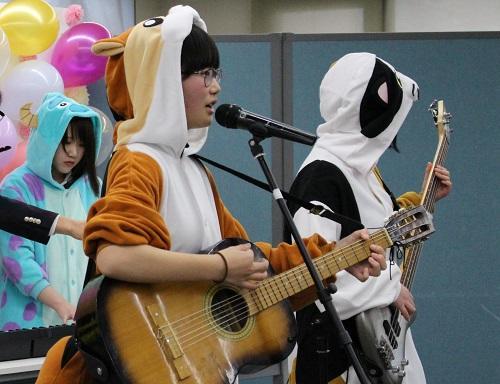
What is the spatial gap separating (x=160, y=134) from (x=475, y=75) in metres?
2.28

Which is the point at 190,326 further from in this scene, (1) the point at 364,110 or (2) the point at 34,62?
(2) the point at 34,62

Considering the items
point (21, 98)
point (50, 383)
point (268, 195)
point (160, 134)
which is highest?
point (160, 134)

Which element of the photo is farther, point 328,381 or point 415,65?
point 415,65

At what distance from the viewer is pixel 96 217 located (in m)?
1.58

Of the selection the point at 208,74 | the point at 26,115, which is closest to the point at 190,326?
the point at 208,74

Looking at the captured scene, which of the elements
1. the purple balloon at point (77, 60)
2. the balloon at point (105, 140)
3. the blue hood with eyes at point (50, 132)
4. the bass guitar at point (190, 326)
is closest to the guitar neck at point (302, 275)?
the bass guitar at point (190, 326)

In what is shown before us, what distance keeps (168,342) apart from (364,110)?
1064mm

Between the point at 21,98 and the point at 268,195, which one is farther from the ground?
the point at 21,98

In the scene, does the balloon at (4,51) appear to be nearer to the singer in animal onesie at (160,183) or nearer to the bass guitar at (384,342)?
the singer in animal onesie at (160,183)

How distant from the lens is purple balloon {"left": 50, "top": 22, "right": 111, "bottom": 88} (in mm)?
3426

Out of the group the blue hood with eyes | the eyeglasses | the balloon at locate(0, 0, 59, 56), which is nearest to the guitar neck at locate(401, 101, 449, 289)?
the eyeglasses

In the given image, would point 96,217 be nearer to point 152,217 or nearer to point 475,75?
point 152,217

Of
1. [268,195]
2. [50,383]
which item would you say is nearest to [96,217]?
[50,383]

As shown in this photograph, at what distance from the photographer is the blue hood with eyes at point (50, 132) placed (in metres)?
2.99
